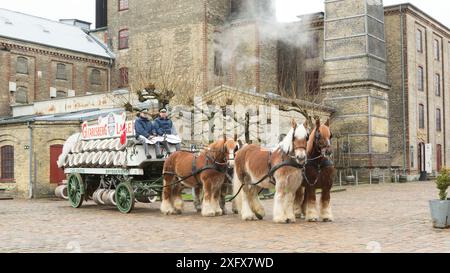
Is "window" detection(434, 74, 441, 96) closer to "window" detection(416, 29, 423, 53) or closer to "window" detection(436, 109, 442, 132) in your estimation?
"window" detection(436, 109, 442, 132)

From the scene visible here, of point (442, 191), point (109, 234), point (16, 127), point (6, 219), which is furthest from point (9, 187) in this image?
point (442, 191)

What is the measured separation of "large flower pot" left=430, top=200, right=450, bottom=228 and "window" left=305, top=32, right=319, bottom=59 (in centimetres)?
3211

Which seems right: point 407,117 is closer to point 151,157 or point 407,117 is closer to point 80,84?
point 80,84

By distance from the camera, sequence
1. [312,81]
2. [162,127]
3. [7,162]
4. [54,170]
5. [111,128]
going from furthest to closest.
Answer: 1. [312,81]
2. [7,162]
3. [54,170]
4. [111,128]
5. [162,127]

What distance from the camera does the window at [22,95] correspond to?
40.7 metres

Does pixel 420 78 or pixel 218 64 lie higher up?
pixel 218 64

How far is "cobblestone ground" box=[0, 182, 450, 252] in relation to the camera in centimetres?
895

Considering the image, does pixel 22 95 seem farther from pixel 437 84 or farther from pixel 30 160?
pixel 437 84

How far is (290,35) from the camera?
44.1 meters

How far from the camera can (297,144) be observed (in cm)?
1195

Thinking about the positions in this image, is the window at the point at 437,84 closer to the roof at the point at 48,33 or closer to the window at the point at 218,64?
the window at the point at 218,64

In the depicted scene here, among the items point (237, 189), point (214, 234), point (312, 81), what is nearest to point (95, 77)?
point (312, 81)

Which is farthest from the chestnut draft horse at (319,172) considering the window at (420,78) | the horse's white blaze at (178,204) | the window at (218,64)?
the window at (420,78)

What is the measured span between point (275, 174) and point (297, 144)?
2.78ft
